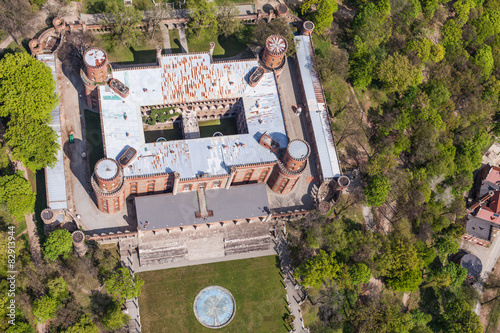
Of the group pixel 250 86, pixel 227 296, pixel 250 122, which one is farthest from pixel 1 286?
pixel 250 86

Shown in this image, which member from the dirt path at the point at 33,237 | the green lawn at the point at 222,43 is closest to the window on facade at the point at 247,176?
the green lawn at the point at 222,43

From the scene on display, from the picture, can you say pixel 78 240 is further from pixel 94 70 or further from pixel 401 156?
pixel 401 156

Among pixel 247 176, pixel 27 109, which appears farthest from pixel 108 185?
pixel 247 176

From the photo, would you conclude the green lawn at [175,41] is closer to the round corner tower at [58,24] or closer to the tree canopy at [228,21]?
the tree canopy at [228,21]

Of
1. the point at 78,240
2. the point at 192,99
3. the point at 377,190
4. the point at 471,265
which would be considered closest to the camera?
the point at 78,240

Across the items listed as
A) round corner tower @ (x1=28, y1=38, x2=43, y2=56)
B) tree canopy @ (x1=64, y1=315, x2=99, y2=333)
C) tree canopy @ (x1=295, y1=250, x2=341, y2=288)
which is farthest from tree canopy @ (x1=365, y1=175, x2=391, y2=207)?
round corner tower @ (x1=28, y1=38, x2=43, y2=56)

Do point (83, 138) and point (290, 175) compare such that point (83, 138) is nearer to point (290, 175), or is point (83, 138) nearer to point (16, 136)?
point (16, 136)

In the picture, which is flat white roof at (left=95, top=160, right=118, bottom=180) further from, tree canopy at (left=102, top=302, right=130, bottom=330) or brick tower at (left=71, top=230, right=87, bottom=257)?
tree canopy at (left=102, top=302, right=130, bottom=330)
